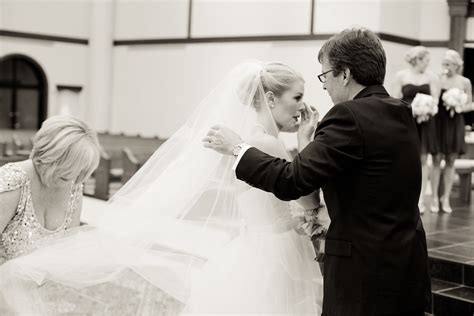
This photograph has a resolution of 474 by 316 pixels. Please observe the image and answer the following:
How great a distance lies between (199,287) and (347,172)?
936mm

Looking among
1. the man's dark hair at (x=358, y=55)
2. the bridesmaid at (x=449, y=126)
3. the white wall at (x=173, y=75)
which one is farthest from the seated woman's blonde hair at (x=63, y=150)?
the white wall at (x=173, y=75)

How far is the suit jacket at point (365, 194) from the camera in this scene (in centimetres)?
195

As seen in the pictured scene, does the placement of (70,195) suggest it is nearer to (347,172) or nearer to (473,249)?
(347,172)

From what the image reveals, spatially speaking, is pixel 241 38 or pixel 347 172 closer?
pixel 347 172

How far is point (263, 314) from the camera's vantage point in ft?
8.52

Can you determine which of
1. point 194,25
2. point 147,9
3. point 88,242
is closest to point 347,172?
point 88,242

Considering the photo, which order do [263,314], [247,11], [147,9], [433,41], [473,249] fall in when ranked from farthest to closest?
[147,9] → [247,11] → [433,41] → [473,249] → [263,314]

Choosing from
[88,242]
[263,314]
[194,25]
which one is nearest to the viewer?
[263,314]

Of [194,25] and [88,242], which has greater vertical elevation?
[194,25]

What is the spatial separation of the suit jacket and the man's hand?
0.66 feet

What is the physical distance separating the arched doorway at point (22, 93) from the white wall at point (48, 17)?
0.81 meters

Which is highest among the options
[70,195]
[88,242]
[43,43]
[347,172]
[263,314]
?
[43,43]

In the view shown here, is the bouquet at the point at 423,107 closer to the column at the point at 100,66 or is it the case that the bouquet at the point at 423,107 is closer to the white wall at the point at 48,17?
the column at the point at 100,66

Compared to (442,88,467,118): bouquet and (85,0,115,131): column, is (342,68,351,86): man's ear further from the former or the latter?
(85,0,115,131): column
